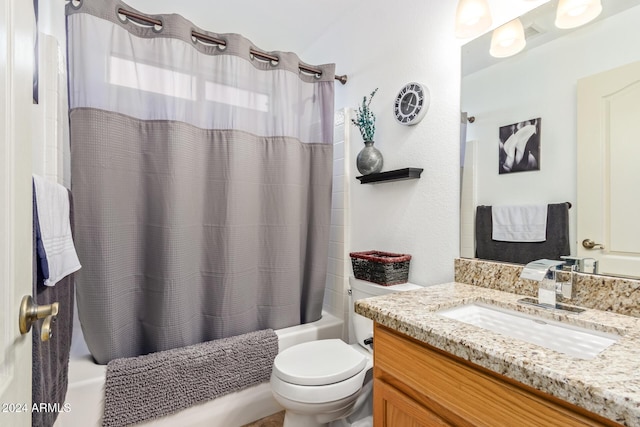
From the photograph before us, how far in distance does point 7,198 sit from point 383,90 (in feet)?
5.73

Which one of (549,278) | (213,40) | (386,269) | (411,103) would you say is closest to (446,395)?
(549,278)

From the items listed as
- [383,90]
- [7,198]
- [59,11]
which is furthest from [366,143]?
[59,11]

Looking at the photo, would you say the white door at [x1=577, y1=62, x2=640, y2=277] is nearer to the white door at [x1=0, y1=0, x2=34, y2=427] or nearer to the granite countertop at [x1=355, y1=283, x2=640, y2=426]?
the granite countertop at [x1=355, y1=283, x2=640, y2=426]

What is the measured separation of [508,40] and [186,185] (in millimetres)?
1594

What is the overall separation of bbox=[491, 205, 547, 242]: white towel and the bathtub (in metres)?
1.17

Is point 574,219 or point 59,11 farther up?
point 59,11

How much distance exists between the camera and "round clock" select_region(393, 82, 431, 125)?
1519mm

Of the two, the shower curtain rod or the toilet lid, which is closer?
the toilet lid

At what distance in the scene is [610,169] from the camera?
946mm

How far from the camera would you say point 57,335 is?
0.95 m

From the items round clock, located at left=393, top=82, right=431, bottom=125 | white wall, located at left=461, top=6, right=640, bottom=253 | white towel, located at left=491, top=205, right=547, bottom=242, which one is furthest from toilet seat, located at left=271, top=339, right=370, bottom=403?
round clock, located at left=393, top=82, right=431, bottom=125

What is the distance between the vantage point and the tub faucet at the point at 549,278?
2.99 feet

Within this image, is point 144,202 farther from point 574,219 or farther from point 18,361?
point 574,219

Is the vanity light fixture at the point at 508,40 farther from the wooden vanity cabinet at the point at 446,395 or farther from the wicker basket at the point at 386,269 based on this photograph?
the wooden vanity cabinet at the point at 446,395
